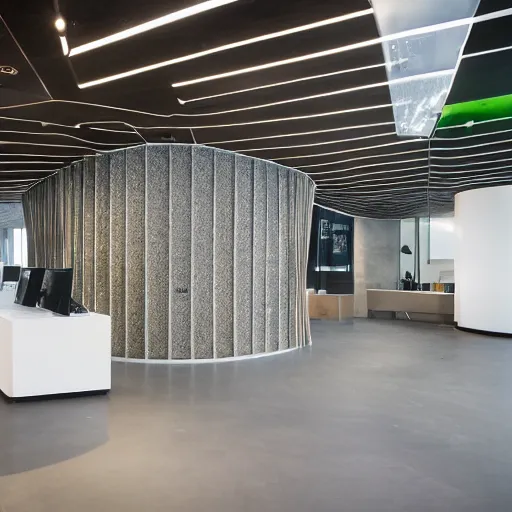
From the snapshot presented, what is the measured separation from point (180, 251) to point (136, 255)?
0.65 metres

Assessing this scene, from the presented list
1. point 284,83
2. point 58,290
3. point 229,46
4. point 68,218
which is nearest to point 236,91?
point 284,83

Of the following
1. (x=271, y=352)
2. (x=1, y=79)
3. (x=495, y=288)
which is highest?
(x=1, y=79)

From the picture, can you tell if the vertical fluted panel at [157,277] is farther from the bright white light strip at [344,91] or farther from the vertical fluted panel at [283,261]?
the bright white light strip at [344,91]

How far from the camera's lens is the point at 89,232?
8367 mm

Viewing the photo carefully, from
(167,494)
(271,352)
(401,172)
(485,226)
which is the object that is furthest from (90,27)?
(485,226)

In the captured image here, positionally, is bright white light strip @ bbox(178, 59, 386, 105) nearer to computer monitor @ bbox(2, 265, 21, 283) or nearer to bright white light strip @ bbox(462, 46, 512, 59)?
bright white light strip @ bbox(462, 46, 512, 59)

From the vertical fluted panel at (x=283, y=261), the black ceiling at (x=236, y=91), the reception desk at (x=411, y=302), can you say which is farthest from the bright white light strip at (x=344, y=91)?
the reception desk at (x=411, y=302)

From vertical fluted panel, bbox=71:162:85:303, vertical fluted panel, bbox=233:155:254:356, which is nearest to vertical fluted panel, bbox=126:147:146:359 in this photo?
vertical fluted panel, bbox=71:162:85:303

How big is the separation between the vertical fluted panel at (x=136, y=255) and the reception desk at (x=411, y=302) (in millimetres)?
8382

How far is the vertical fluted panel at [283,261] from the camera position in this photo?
347 inches

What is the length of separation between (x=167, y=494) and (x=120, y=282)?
505 centimetres

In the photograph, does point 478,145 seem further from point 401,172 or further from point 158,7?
point 158,7

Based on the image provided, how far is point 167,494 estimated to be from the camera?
3.23 meters

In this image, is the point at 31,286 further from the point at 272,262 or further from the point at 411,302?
the point at 411,302
